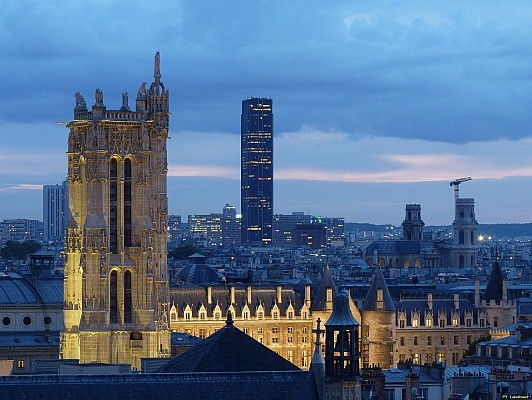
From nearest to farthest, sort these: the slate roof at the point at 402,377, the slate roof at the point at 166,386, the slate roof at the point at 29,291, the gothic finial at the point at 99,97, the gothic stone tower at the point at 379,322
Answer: the slate roof at the point at 166,386
the slate roof at the point at 402,377
the gothic finial at the point at 99,97
the slate roof at the point at 29,291
the gothic stone tower at the point at 379,322

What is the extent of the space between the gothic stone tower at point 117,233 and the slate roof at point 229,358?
41.2 m

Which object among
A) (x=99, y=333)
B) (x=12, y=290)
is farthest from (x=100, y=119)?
(x=12, y=290)

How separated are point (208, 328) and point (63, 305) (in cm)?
5260

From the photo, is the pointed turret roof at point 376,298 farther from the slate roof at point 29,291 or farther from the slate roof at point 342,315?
the slate roof at point 342,315

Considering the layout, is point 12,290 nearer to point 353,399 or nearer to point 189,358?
point 189,358

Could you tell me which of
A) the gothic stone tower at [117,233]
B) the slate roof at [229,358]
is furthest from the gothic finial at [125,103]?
the slate roof at [229,358]

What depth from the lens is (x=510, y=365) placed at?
449ft

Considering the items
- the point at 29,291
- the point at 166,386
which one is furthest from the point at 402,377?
the point at 166,386

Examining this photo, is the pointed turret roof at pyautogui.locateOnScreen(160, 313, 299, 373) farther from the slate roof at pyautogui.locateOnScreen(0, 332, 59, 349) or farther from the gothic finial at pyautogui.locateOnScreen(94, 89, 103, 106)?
the slate roof at pyautogui.locateOnScreen(0, 332, 59, 349)

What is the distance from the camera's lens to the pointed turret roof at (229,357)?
89062mm

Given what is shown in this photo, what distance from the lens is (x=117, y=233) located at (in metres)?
134

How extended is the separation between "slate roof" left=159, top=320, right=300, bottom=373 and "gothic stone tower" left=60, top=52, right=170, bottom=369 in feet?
135

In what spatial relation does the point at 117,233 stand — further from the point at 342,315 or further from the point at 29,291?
the point at 342,315

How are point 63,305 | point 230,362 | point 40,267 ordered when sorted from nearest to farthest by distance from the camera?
1. point 230,362
2. point 63,305
3. point 40,267
